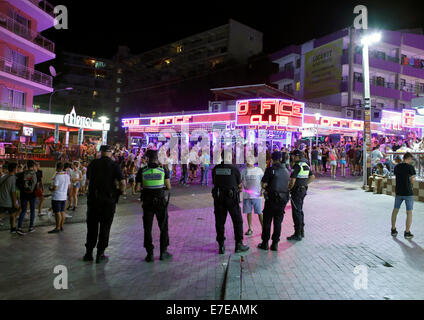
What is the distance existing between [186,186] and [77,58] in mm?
64693

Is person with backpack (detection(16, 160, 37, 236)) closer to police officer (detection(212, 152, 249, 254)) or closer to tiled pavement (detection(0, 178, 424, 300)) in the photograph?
tiled pavement (detection(0, 178, 424, 300))

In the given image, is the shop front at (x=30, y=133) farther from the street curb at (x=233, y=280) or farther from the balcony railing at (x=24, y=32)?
the street curb at (x=233, y=280)

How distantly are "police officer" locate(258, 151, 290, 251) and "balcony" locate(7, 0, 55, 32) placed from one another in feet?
81.7

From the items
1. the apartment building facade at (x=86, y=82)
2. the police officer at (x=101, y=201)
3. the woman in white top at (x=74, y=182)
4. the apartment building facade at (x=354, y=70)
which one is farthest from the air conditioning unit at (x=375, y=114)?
the apartment building facade at (x=86, y=82)

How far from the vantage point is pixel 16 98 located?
2344cm

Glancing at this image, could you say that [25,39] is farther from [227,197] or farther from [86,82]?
[86,82]

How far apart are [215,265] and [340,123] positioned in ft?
70.2

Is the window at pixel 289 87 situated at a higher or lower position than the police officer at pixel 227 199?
higher

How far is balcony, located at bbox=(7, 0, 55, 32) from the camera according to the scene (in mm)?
22188

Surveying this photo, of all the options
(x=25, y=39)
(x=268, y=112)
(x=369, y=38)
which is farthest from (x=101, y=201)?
(x=25, y=39)

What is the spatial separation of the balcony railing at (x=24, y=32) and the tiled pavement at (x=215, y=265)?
20700 millimetres

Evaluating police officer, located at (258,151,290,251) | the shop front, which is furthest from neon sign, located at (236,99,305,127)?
police officer, located at (258,151,290,251)

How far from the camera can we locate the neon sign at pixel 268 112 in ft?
63.0

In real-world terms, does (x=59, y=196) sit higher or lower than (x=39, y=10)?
lower
